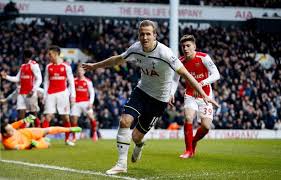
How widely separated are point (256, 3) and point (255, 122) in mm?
8988

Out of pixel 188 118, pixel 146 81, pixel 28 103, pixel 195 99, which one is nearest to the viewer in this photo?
pixel 146 81

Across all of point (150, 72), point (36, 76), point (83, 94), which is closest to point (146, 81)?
point (150, 72)

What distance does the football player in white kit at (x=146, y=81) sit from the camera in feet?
27.7

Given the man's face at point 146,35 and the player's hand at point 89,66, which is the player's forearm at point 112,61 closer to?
the player's hand at point 89,66

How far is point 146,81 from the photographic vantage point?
904 centimetres

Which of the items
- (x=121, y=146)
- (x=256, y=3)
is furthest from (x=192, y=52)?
(x=256, y=3)

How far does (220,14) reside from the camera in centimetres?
3478

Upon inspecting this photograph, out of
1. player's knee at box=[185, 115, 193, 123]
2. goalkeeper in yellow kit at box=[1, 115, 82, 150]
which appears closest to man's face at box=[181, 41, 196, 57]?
player's knee at box=[185, 115, 193, 123]

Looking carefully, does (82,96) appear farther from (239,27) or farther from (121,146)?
(239,27)

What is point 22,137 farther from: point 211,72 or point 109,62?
point 109,62

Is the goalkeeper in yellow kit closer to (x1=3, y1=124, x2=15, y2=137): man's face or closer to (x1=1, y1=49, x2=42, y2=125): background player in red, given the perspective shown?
(x1=3, y1=124, x2=15, y2=137): man's face

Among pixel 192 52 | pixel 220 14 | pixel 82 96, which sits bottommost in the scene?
pixel 82 96

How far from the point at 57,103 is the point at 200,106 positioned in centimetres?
489

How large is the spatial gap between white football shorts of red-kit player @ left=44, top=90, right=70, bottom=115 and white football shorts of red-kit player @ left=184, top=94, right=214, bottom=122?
14.8 feet
